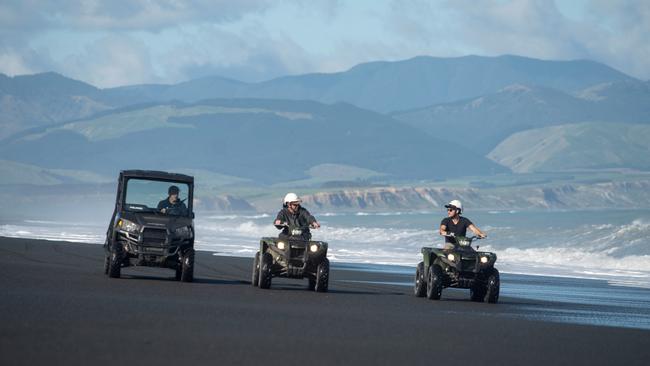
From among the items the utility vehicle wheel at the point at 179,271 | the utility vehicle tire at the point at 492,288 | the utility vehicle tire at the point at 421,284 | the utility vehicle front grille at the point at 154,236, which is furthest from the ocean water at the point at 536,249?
the utility vehicle front grille at the point at 154,236

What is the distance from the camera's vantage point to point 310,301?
21.1 m

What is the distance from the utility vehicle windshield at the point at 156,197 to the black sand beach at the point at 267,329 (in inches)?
50.1

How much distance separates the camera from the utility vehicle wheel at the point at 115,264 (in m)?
24.3

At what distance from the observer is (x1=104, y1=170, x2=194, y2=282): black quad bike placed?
Answer: 24.2 m

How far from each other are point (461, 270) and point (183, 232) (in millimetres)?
5076

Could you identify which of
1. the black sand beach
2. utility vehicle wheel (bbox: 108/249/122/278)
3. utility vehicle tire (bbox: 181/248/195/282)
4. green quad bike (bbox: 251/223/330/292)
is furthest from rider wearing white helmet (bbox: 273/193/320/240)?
utility vehicle wheel (bbox: 108/249/122/278)

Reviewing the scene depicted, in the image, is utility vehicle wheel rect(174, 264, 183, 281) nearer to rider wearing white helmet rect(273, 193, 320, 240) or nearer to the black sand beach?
the black sand beach

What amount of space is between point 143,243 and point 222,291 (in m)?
2.26

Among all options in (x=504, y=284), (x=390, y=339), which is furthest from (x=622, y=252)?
(x=390, y=339)

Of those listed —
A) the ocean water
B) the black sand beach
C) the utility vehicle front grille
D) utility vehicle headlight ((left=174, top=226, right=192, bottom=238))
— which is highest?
the ocean water

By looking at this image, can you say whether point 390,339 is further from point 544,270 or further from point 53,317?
point 544,270

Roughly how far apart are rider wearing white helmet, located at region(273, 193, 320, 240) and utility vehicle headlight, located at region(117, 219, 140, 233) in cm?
244

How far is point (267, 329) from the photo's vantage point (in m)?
15.8

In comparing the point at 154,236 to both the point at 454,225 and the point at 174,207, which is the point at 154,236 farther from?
the point at 454,225
